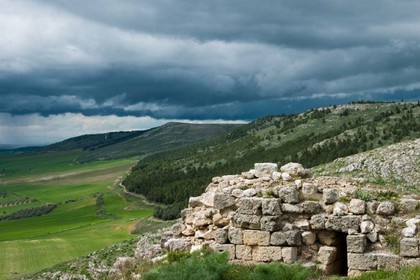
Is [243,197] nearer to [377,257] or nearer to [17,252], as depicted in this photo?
[377,257]

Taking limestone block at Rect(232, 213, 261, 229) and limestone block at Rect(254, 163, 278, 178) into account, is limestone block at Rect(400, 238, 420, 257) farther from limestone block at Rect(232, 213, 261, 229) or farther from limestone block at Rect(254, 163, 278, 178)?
limestone block at Rect(254, 163, 278, 178)

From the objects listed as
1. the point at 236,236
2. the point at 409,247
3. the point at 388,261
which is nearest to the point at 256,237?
the point at 236,236

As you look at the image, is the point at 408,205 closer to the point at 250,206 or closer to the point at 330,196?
the point at 330,196

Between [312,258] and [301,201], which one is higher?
[301,201]

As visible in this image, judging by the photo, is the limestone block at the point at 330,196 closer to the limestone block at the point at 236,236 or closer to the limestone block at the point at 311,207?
the limestone block at the point at 311,207

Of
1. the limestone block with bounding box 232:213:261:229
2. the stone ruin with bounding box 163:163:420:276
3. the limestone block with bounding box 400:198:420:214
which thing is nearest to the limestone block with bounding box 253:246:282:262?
the stone ruin with bounding box 163:163:420:276

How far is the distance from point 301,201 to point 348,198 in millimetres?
1938

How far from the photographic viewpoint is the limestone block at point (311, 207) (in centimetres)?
2022

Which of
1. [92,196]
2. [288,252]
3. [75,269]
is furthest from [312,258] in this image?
[92,196]

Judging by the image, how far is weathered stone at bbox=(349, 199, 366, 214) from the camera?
19.6 m

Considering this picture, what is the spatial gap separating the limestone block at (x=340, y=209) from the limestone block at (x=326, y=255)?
1419mm

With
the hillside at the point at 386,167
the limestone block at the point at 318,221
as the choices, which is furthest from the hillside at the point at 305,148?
the limestone block at the point at 318,221

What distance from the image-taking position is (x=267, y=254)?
66.0 ft

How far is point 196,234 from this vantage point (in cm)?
2217
